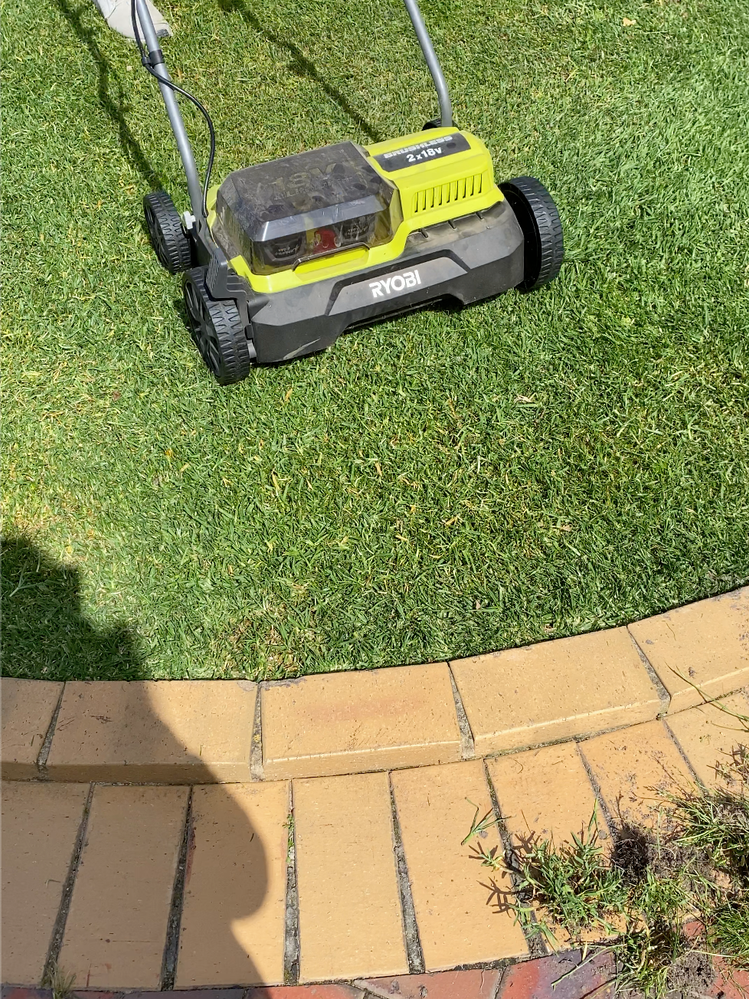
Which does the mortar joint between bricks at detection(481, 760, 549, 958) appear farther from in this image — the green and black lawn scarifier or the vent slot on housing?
the vent slot on housing

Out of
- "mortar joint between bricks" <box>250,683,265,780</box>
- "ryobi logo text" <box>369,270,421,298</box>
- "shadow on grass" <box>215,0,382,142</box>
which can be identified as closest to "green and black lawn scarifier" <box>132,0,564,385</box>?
"ryobi logo text" <box>369,270,421,298</box>

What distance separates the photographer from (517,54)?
11.0ft

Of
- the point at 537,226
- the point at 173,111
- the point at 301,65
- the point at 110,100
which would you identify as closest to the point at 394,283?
the point at 537,226

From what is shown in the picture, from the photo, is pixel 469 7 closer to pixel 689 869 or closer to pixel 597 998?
pixel 689 869

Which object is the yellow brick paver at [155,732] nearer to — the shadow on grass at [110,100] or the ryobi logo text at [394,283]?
the ryobi logo text at [394,283]

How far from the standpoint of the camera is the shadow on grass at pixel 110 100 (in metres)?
3.04

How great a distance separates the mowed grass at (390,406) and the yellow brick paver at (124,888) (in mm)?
312

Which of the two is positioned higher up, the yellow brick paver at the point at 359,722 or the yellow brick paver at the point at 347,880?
the yellow brick paver at the point at 359,722

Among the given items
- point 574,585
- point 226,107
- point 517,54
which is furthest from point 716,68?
point 574,585

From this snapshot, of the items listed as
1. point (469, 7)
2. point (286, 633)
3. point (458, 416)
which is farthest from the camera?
point (469, 7)

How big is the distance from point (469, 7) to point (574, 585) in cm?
274

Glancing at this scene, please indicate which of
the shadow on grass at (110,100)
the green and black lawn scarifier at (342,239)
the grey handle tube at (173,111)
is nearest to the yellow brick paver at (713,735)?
the green and black lawn scarifier at (342,239)

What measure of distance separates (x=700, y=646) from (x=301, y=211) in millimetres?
1467

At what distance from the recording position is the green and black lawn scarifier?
7.11 ft
